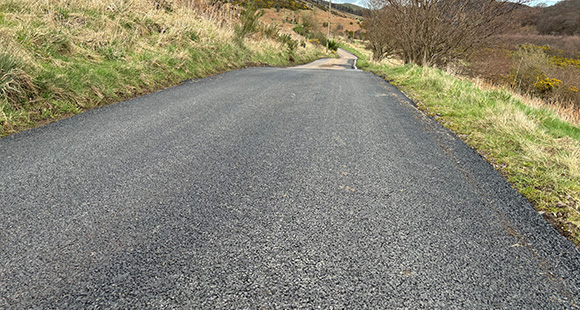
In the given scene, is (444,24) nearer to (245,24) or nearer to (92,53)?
(245,24)

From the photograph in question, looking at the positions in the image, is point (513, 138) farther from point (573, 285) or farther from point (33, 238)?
point (33, 238)

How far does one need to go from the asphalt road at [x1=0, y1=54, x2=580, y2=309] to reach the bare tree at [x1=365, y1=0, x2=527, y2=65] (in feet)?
35.9

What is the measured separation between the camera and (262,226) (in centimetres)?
204

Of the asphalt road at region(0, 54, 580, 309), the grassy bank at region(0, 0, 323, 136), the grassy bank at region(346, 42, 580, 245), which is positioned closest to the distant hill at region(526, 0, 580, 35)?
the grassy bank at region(346, 42, 580, 245)

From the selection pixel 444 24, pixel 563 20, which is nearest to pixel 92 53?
pixel 444 24

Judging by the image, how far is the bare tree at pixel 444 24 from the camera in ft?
39.0

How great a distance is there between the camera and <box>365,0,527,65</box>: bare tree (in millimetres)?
11875

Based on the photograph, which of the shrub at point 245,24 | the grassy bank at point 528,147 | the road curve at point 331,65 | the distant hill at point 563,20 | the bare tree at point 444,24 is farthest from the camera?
the distant hill at point 563,20

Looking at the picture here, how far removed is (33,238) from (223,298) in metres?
1.26

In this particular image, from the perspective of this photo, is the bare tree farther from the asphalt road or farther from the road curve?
the asphalt road

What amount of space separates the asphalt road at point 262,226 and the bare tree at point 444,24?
10955 mm

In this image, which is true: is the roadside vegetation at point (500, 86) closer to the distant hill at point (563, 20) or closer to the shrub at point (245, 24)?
the shrub at point (245, 24)

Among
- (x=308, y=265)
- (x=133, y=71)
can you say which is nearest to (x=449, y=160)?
(x=308, y=265)

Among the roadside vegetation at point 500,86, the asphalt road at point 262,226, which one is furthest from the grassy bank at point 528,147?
the asphalt road at point 262,226
